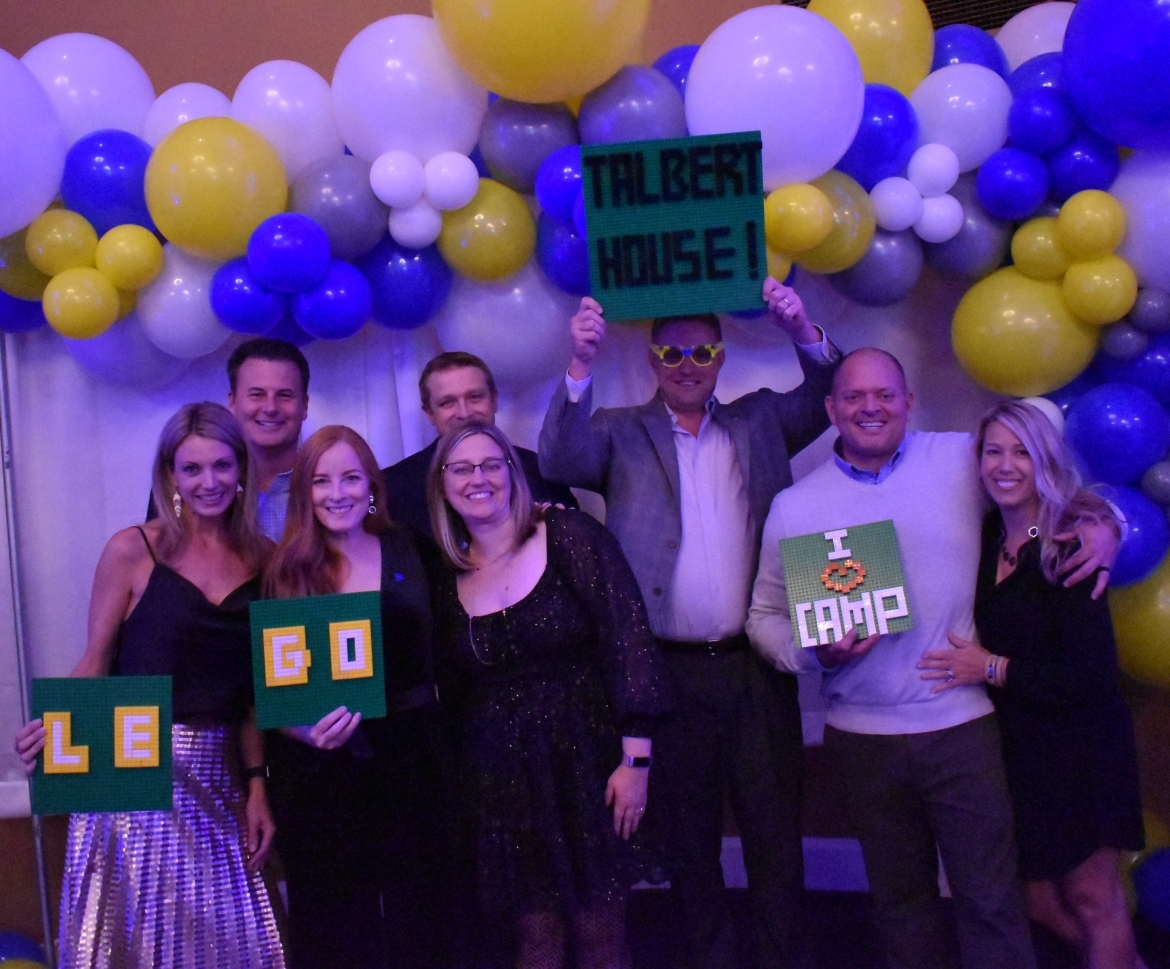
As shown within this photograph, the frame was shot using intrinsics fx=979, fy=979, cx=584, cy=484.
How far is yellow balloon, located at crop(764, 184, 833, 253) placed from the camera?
82.6 inches

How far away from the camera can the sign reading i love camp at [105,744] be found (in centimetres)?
176

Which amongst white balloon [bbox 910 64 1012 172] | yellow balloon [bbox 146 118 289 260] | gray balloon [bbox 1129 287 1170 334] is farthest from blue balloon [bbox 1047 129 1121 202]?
yellow balloon [bbox 146 118 289 260]

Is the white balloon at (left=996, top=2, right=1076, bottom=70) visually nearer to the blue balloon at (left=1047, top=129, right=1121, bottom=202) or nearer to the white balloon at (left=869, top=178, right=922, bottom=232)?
the blue balloon at (left=1047, top=129, right=1121, bottom=202)

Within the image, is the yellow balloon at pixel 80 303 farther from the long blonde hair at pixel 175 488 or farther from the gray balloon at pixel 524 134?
the gray balloon at pixel 524 134

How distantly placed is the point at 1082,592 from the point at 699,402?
904 mm

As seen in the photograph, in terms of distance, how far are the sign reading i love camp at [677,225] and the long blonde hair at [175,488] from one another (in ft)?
2.64

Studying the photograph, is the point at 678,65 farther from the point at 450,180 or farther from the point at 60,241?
the point at 60,241

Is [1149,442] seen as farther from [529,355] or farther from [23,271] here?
[23,271]

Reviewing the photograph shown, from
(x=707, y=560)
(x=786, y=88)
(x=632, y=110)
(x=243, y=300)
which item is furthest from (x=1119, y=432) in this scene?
(x=243, y=300)

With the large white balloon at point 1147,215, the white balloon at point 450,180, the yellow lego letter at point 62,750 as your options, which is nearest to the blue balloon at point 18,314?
the white balloon at point 450,180

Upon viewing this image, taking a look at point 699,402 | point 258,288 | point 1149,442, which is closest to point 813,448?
point 699,402

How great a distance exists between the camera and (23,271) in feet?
7.83

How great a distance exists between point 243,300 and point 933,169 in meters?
1.60

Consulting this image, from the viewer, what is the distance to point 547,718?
1.87 meters
